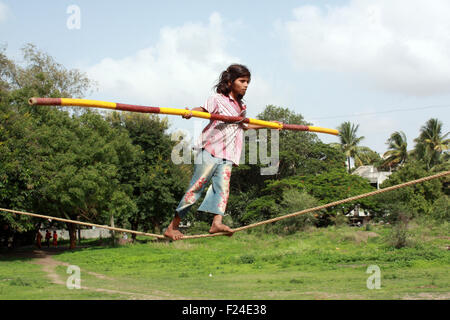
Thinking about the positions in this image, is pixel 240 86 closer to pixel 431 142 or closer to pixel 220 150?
pixel 220 150

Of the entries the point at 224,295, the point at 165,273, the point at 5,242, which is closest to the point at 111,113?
the point at 5,242

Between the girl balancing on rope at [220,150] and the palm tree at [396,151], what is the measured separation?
43.3 m

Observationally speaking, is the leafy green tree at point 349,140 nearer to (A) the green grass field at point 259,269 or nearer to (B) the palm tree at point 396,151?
(B) the palm tree at point 396,151

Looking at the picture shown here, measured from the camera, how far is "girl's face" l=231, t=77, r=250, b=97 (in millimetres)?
4566

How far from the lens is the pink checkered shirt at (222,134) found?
14.8ft

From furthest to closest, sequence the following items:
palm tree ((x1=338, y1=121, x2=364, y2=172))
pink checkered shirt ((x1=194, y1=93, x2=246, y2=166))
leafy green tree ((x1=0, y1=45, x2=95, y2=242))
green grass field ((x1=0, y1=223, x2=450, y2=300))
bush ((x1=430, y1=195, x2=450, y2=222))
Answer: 1. palm tree ((x1=338, y1=121, x2=364, y2=172))
2. bush ((x1=430, y1=195, x2=450, y2=222))
3. leafy green tree ((x1=0, y1=45, x2=95, y2=242))
4. green grass field ((x1=0, y1=223, x2=450, y2=300))
5. pink checkered shirt ((x1=194, y1=93, x2=246, y2=166))

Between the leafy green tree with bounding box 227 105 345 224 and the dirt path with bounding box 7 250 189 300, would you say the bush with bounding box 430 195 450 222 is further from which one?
the dirt path with bounding box 7 250 189 300

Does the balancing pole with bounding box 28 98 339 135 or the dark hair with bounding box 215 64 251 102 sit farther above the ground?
the dark hair with bounding box 215 64 251 102

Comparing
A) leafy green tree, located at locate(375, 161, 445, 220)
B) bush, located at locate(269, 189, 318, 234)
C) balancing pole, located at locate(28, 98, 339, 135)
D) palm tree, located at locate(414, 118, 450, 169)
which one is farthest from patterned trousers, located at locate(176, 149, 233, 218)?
palm tree, located at locate(414, 118, 450, 169)

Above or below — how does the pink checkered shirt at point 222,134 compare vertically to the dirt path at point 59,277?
above

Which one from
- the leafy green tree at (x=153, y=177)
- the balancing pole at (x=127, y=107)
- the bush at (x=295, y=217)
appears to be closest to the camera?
the balancing pole at (x=127, y=107)

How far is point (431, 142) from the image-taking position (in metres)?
43.0

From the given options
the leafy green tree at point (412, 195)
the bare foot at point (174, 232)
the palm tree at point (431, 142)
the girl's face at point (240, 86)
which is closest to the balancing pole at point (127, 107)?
the girl's face at point (240, 86)

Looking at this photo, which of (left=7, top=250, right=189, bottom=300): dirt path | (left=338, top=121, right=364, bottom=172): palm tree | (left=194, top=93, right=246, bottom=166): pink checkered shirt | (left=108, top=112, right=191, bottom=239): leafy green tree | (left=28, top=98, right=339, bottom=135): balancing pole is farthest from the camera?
(left=338, top=121, right=364, bottom=172): palm tree
